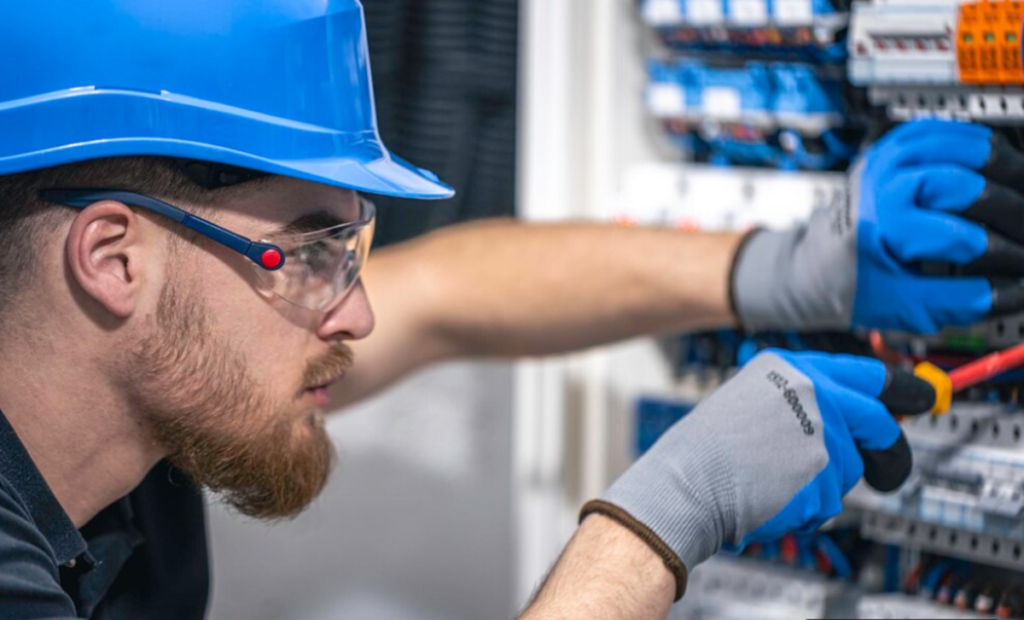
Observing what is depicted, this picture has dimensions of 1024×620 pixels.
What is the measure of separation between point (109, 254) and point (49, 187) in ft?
0.24

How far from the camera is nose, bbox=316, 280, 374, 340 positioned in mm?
1165

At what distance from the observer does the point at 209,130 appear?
1.01 meters

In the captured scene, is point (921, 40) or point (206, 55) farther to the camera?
point (921, 40)

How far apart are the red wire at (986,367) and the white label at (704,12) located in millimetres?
519

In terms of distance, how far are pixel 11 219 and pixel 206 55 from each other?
8.6 inches

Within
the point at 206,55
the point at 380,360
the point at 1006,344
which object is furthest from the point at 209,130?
the point at 1006,344

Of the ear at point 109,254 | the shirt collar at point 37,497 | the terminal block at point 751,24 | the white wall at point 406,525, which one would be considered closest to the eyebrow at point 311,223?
the ear at point 109,254

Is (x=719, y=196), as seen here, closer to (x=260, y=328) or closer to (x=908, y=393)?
(x=908, y=393)

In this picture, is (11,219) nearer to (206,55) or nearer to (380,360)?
(206,55)

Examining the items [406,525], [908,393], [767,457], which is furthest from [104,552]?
[406,525]

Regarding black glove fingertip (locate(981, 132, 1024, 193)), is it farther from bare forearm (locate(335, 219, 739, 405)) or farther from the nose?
the nose

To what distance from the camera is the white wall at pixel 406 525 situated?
2195 mm

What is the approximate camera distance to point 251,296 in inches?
43.6

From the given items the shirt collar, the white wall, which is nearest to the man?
the shirt collar
